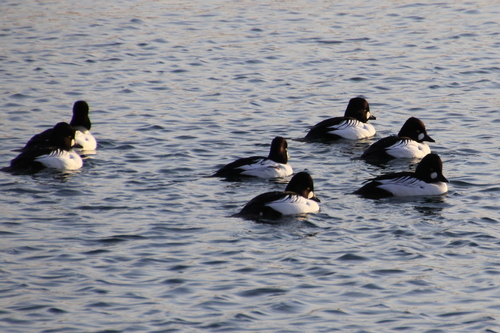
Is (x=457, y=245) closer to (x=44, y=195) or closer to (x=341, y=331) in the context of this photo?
(x=341, y=331)

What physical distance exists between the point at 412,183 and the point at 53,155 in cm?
533

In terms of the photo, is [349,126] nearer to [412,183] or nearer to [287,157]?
[287,157]

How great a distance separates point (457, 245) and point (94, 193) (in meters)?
5.00

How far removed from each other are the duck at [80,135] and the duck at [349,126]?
3.70 metres

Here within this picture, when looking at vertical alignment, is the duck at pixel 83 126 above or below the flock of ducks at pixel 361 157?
above

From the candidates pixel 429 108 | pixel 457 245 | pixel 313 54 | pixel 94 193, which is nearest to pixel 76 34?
pixel 313 54

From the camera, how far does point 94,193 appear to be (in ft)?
41.4

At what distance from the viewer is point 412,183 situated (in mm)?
12906

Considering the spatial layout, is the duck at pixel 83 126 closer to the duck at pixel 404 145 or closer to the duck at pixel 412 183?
the duck at pixel 404 145

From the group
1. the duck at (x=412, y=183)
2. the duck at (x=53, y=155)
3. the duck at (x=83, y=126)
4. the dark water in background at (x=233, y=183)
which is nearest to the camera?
the dark water in background at (x=233, y=183)

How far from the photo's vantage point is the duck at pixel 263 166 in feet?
43.8

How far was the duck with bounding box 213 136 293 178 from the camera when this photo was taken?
43.8 feet

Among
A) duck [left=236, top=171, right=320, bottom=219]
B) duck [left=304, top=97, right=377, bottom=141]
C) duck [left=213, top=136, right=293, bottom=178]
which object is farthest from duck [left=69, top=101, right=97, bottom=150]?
duck [left=236, top=171, right=320, bottom=219]

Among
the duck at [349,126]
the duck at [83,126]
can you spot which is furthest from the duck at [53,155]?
the duck at [349,126]
